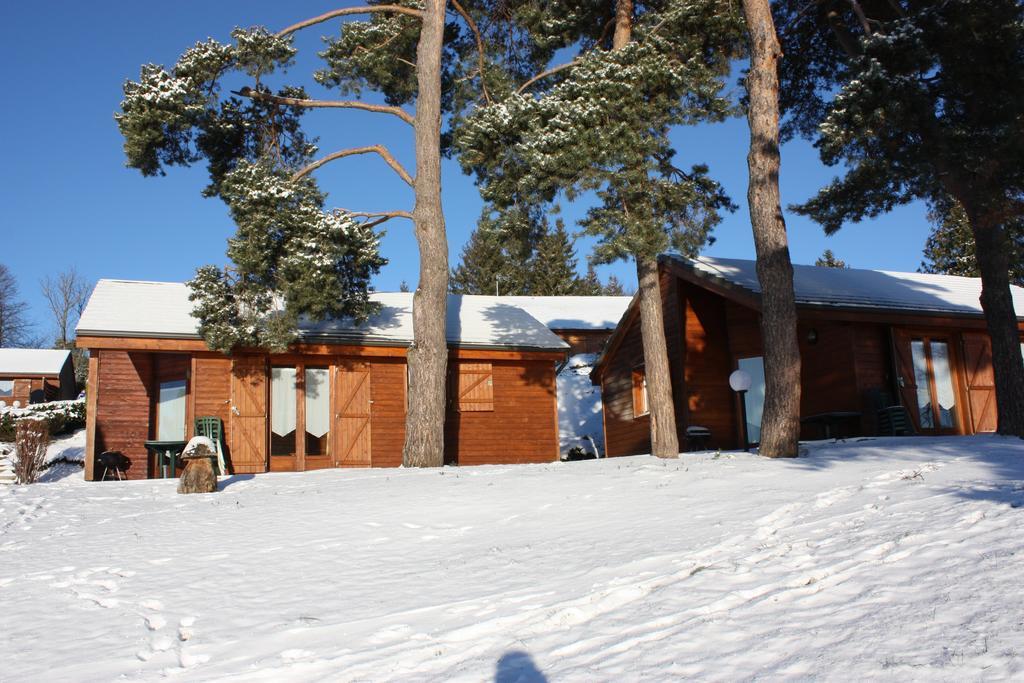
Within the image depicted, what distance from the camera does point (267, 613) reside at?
526cm

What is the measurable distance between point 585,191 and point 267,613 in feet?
28.4

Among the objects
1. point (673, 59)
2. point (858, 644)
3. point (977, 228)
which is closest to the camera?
point (858, 644)

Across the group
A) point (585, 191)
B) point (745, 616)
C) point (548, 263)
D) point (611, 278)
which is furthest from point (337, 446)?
point (611, 278)

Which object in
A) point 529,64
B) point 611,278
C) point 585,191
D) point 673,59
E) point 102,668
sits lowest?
point 102,668

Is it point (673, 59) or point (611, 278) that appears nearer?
point (673, 59)

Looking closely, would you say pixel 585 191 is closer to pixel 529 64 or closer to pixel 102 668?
pixel 529 64

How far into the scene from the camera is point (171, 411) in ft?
53.2

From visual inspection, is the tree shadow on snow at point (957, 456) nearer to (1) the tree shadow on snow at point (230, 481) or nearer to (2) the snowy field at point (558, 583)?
(2) the snowy field at point (558, 583)

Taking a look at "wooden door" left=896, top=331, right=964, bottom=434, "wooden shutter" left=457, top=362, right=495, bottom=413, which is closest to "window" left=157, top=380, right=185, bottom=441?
"wooden shutter" left=457, top=362, right=495, bottom=413

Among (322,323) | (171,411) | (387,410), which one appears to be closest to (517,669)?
(387,410)

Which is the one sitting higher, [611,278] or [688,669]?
[611,278]

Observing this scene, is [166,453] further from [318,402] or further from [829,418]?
[829,418]

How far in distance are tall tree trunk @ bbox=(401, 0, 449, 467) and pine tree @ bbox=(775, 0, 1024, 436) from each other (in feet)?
18.9

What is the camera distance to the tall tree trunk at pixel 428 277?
1295cm
